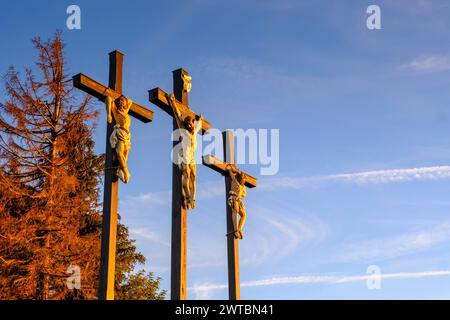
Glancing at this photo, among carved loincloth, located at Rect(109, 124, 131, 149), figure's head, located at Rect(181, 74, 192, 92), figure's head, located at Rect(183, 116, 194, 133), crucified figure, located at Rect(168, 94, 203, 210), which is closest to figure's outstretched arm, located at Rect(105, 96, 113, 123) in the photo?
carved loincloth, located at Rect(109, 124, 131, 149)

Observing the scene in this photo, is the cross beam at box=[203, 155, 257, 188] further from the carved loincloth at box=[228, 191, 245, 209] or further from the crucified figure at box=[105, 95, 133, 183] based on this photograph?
the crucified figure at box=[105, 95, 133, 183]

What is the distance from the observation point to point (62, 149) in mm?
16094

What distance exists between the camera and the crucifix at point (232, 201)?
1041 cm

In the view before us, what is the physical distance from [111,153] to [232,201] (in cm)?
337

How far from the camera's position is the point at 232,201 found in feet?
35.1

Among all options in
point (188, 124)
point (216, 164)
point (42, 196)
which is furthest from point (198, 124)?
point (42, 196)

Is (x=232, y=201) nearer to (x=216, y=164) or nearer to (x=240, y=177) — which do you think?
(x=240, y=177)

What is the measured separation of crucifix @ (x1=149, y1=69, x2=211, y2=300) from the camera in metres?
8.23

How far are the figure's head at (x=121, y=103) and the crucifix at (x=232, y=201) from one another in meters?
2.70

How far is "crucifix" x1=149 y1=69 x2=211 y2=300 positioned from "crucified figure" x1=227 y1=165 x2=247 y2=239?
1675 millimetres

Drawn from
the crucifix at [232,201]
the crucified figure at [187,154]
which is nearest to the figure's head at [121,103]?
the crucified figure at [187,154]

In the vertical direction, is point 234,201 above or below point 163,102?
below

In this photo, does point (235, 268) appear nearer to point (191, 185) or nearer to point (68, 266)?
point (191, 185)
